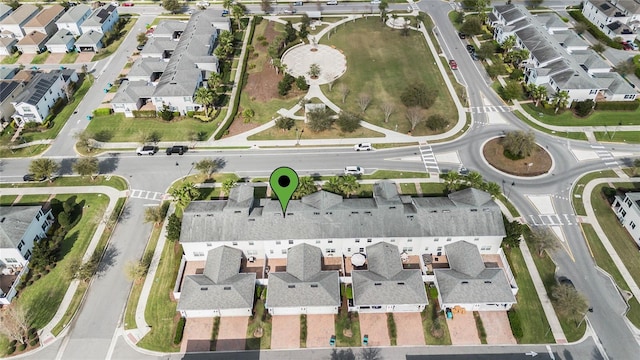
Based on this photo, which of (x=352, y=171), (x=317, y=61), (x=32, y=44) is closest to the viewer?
(x=352, y=171)

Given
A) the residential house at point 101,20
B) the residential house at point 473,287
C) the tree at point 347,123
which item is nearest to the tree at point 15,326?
the residential house at point 473,287

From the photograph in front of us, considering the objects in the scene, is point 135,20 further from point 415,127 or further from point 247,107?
point 415,127

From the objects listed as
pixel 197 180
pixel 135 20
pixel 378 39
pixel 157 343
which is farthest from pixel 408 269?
pixel 135 20

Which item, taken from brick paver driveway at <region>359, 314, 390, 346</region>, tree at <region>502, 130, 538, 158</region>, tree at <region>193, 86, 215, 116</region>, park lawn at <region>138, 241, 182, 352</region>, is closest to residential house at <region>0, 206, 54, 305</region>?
park lawn at <region>138, 241, 182, 352</region>

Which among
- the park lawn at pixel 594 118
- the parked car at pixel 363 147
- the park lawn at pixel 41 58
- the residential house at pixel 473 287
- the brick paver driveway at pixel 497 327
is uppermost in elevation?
the park lawn at pixel 594 118

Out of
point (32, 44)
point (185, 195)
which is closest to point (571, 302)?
point (185, 195)

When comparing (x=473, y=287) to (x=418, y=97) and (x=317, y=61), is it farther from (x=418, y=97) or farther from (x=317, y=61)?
(x=317, y=61)

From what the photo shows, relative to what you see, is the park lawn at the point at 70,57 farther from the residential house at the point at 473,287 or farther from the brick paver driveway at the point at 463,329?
the brick paver driveway at the point at 463,329

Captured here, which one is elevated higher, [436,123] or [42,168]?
[436,123]

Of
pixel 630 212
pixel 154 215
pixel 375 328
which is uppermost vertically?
pixel 630 212
